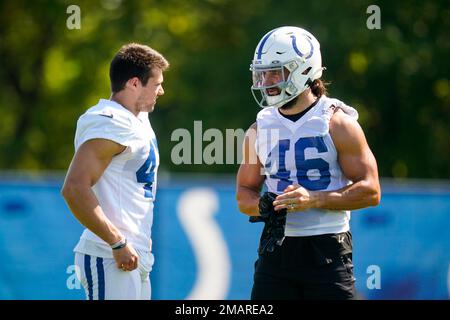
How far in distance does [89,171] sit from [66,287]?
10.8 feet

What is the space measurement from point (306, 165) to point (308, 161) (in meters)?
0.03

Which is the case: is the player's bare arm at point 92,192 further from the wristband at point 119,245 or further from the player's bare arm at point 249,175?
the player's bare arm at point 249,175

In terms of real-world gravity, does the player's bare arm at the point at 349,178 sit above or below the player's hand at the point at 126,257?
above

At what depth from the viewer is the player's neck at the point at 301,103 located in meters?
5.41

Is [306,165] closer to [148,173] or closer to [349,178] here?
[349,178]

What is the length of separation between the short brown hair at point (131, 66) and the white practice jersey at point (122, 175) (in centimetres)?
16

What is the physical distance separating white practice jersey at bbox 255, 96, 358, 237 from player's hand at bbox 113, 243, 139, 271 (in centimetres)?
89

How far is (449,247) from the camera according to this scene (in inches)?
331

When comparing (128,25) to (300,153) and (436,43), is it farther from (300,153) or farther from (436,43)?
(300,153)

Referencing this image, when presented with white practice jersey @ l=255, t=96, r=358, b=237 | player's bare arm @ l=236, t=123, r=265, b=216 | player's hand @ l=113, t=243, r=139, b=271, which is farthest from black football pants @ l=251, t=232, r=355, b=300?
player's hand @ l=113, t=243, r=139, b=271

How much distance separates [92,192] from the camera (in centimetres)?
504

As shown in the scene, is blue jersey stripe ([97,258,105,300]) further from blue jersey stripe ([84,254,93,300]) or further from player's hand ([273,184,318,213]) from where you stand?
player's hand ([273,184,318,213])

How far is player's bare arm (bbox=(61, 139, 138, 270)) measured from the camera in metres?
5.01

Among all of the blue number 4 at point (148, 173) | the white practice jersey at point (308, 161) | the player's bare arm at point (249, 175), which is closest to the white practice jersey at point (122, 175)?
the blue number 4 at point (148, 173)
